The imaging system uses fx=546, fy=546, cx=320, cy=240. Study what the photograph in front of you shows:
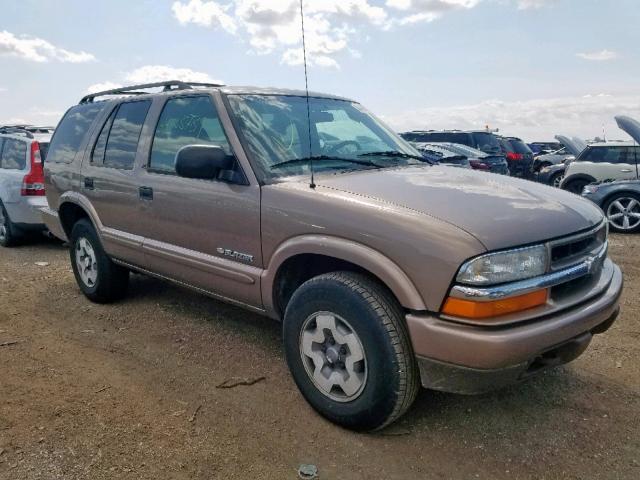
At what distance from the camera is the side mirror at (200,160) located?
3.10 m

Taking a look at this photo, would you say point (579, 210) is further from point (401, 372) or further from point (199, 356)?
point (199, 356)

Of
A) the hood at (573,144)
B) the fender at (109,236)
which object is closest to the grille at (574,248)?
the fender at (109,236)

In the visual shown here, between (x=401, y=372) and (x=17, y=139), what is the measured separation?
699 cm

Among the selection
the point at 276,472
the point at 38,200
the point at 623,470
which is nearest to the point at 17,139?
the point at 38,200

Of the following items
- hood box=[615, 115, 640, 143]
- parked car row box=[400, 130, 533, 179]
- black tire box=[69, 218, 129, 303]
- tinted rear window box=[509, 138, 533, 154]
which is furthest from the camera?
tinted rear window box=[509, 138, 533, 154]

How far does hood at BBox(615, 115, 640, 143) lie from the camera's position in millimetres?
8914

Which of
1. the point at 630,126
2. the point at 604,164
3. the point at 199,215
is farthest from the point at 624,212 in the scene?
the point at 199,215

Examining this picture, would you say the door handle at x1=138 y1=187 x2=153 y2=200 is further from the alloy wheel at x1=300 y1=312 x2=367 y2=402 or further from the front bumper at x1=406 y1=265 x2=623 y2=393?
the front bumper at x1=406 y1=265 x2=623 y2=393

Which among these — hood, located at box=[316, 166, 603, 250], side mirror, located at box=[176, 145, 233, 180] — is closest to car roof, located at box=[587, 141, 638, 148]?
hood, located at box=[316, 166, 603, 250]

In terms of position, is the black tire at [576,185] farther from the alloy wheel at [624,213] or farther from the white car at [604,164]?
the alloy wheel at [624,213]

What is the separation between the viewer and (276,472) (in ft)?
8.29

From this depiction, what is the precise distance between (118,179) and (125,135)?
375 millimetres

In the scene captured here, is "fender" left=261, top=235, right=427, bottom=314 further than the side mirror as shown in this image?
No

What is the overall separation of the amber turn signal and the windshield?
1.29 meters
